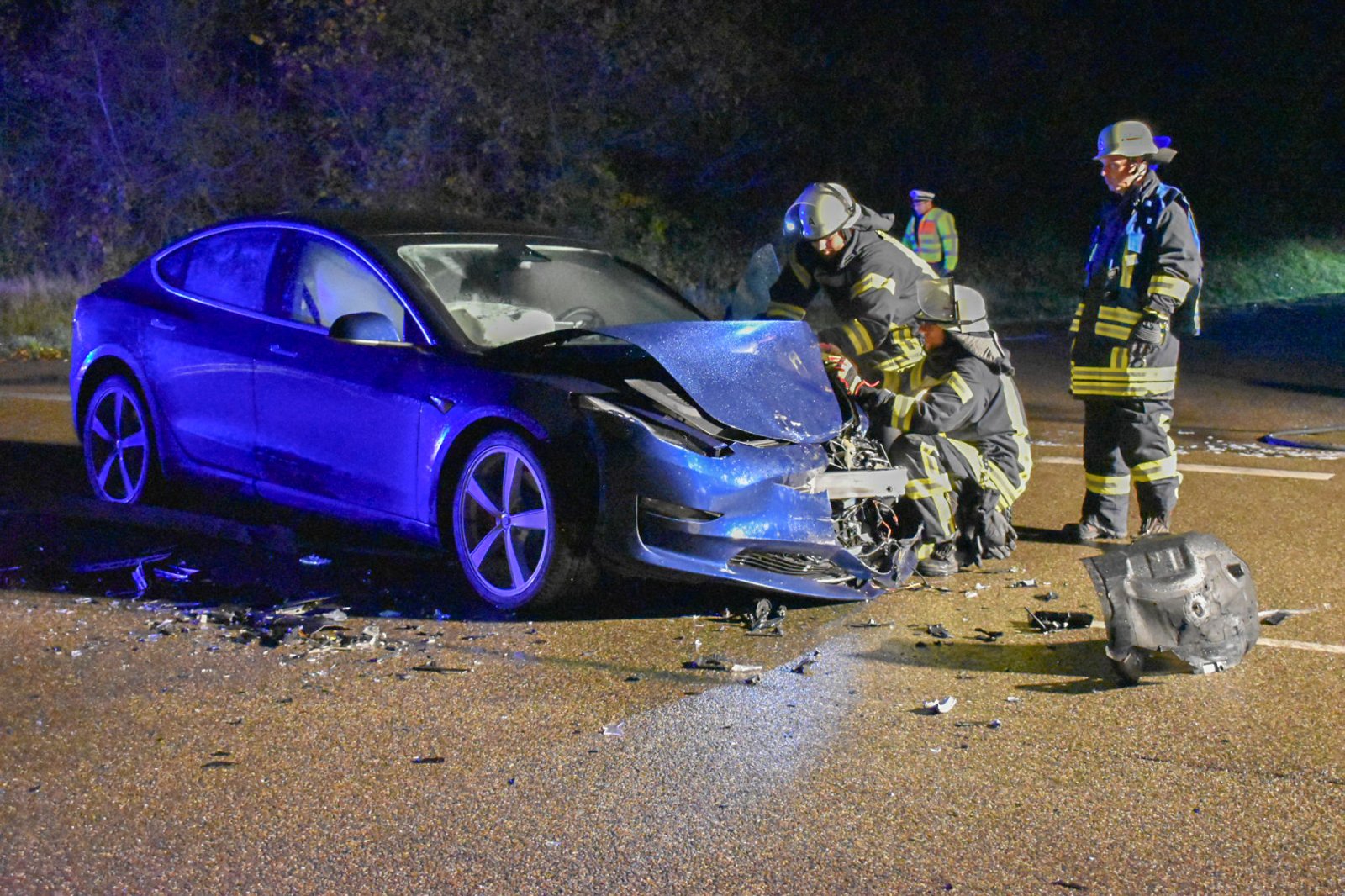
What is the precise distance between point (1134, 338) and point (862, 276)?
133cm

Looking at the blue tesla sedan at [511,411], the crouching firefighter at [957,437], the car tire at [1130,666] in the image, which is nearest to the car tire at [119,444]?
the blue tesla sedan at [511,411]

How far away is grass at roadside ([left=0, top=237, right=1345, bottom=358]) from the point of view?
57.0 feet

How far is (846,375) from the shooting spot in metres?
6.68

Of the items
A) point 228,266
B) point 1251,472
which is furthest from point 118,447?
point 1251,472

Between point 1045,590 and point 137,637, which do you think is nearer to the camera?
point 137,637

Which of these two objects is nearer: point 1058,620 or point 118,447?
point 1058,620

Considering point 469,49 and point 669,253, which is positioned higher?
point 469,49

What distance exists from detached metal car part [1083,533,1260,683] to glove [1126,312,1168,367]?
2366 mm

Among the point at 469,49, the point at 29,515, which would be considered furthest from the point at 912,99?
the point at 29,515

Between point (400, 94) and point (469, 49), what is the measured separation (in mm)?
1116

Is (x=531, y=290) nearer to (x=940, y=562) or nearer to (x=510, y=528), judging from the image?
(x=510, y=528)

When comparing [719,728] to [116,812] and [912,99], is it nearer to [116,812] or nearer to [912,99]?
[116,812]

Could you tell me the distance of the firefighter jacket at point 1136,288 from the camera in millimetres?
7328

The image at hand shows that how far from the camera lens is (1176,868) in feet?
11.7
